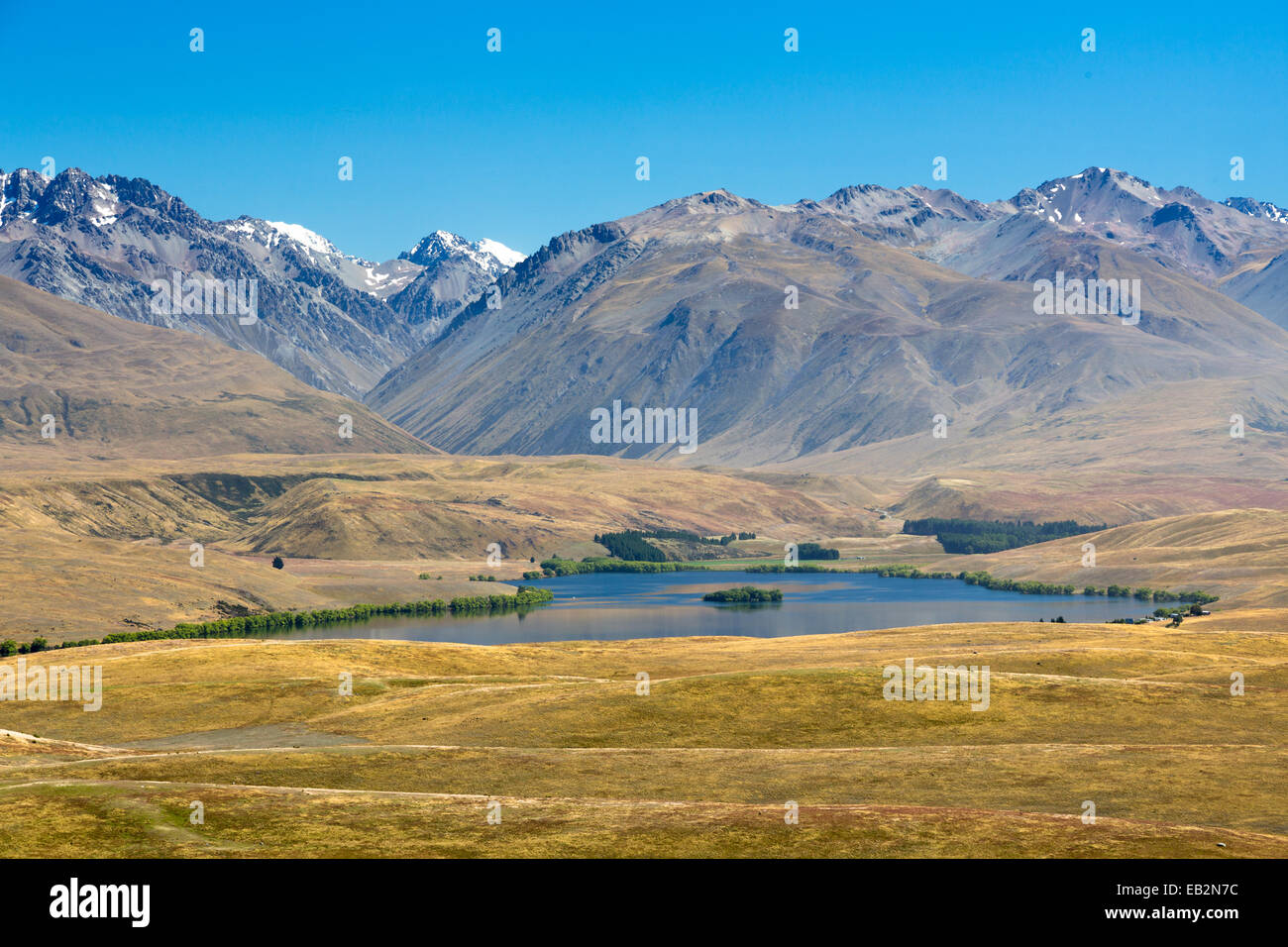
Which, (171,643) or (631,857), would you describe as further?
(171,643)

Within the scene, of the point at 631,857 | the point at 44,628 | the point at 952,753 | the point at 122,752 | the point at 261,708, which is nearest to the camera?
the point at 631,857

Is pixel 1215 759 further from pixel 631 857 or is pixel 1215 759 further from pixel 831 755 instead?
pixel 631 857
